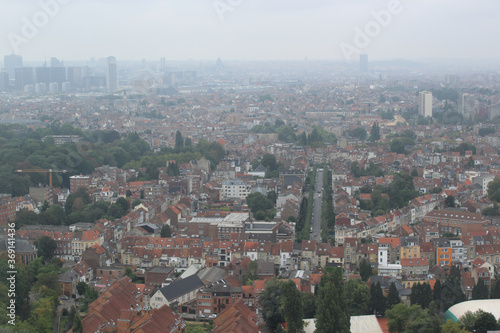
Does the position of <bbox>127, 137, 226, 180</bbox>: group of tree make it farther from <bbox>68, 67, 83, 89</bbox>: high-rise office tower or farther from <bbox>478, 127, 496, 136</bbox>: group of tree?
<bbox>68, 67, 83, 89</bbox>: high-rise office tower

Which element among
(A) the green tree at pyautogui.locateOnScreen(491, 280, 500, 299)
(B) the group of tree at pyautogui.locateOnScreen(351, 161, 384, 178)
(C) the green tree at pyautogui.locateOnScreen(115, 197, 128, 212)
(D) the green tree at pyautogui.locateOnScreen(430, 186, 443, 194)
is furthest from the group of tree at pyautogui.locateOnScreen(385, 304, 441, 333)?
(B) the group of tree at pyautogui.locateOnScreen(351, 161, 384, 178)

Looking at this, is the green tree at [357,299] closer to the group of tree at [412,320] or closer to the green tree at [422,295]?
the group of tree at [412,320]

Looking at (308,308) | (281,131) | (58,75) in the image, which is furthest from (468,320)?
(58,75)

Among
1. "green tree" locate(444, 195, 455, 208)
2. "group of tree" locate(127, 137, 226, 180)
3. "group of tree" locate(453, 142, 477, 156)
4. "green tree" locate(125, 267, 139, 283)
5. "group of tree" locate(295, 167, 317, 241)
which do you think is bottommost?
"green tree" locate(125, 267, 139, 283)

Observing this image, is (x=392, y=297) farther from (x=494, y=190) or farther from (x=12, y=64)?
(x=12, y=64)

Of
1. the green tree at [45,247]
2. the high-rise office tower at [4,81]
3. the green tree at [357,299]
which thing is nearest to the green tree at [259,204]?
the green tree at [45,247]

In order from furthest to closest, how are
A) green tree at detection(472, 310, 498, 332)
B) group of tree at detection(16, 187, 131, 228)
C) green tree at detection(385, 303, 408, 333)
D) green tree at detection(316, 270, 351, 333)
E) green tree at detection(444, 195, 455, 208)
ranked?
1. green tree at detection(444, 195, 455, 208)
2. group of tree at detection(16, 187, 131, 228)
3. green tree at detection(385, 303, 408, 333)
4. green tree at detection(472, 310, 498, 332)
5. green tree at detection(316, 270, 351, 333)

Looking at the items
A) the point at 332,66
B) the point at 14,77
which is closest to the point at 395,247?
the point at 14,77
